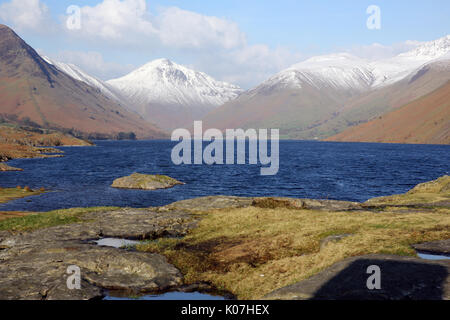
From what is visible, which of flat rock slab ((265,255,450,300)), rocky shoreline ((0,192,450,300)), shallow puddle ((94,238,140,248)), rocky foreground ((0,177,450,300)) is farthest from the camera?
shallow puddle ((94,238,140,248))

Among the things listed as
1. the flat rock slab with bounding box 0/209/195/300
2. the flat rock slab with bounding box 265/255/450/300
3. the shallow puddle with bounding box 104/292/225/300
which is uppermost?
the flat rock slab with bounding box 265/255/450/300

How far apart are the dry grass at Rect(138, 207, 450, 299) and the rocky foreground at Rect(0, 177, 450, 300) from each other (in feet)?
0.18

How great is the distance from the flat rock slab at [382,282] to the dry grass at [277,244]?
1.21 metres

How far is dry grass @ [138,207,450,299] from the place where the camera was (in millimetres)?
17625

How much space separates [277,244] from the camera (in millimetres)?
21719

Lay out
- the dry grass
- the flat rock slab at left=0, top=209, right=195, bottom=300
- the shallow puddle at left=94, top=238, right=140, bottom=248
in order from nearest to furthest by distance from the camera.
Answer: the flat rock slab at left=0, top=209, right=195, bottom=300 < the dry grass < the shallow puddle at left=94, top=238, right=140, bottom=248

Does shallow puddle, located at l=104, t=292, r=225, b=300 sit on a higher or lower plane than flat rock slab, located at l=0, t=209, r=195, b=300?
lower

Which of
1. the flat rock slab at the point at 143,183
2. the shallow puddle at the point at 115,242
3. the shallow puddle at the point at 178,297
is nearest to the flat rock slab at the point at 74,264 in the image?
the shallow puddle at the point at 178,297

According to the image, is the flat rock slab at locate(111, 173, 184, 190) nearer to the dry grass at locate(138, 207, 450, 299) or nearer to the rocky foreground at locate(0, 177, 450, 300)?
the rocky foreground at locate(0, 177, 450, 300)

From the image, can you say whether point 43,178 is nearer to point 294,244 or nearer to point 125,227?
point 125,227

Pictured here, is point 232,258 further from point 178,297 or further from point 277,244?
point 178,297

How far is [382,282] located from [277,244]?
7794mm

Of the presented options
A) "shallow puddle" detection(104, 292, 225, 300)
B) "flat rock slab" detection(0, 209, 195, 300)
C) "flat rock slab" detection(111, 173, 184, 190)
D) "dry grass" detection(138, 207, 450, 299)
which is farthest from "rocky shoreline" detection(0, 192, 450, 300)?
"flat rock slab" detection(111, 173, 184, 190)

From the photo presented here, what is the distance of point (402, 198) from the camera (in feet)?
129
